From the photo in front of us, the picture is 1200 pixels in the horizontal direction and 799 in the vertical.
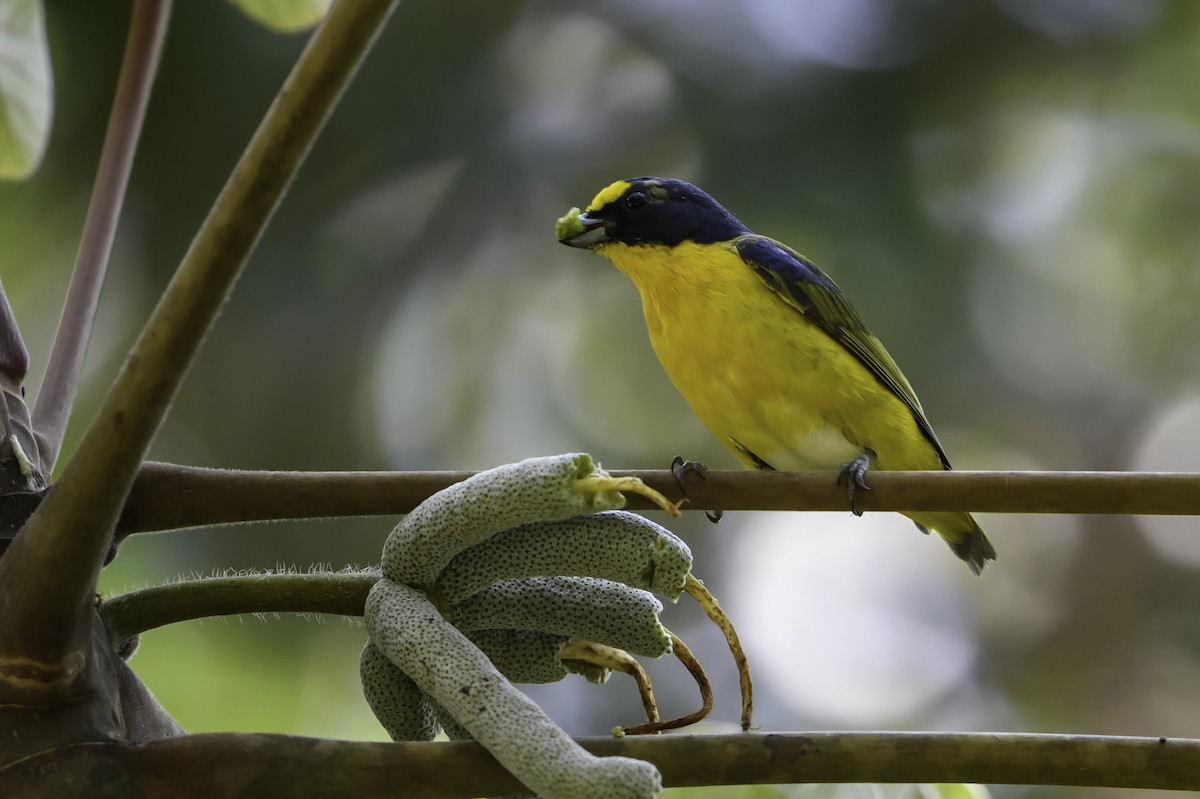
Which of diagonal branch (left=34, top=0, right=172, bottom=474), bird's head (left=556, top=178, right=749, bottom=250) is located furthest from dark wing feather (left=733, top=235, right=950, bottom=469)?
diagonal branch (left=34, top=0, right=172, bottom=474)

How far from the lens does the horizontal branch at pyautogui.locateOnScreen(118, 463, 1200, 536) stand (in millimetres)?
1278

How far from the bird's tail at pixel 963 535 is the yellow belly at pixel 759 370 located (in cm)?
20

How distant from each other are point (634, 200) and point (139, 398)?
200 cm

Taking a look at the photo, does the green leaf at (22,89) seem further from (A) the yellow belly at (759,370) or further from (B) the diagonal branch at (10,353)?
(A) the yellow belly at (759,370)

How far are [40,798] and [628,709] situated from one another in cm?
400

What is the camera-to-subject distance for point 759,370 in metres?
2.70

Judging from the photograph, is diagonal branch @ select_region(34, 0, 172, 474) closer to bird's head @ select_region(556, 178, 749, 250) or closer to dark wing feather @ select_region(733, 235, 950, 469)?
bird's head @ select_region(556, 178, 749, 250)

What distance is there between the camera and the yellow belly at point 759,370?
2.71 meters

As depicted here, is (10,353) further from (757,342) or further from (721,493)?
(757,342)

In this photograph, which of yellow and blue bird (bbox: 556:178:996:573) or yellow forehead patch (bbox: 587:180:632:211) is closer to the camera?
yellow and blue bird (bbox: 556:178:996:573)

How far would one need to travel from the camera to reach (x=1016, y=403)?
5.51m

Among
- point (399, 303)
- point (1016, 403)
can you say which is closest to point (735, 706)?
point (1016, 403)

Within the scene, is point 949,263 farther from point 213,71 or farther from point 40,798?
point 40,798

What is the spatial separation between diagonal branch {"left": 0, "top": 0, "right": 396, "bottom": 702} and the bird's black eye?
1.93 m
